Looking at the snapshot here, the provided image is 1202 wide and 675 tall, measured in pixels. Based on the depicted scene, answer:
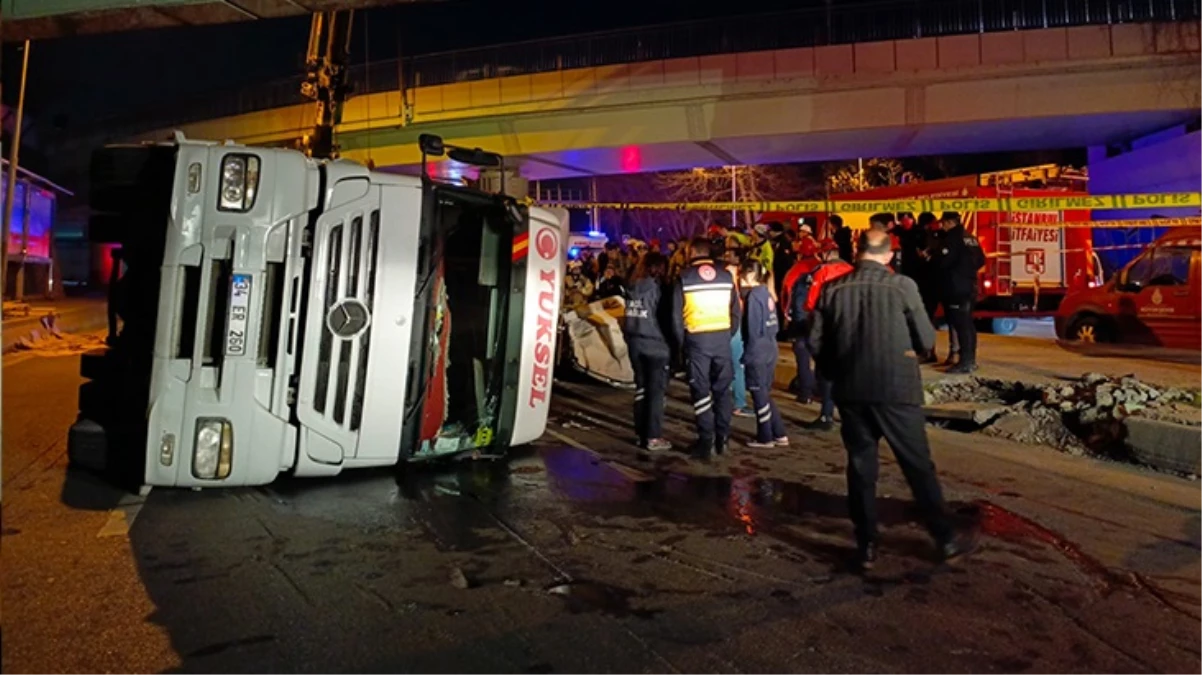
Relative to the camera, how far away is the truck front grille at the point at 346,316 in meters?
4.98

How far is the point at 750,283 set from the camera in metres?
7.60

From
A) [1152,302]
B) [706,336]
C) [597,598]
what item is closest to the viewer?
[597,598]

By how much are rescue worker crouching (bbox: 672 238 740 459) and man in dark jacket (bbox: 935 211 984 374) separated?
11.6ft

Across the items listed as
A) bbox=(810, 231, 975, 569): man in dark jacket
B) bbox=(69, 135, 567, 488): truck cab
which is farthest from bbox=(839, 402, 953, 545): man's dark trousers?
bbox=(69, 135, 567, 488): truck cab

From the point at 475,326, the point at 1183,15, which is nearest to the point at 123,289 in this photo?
the point at 475,326

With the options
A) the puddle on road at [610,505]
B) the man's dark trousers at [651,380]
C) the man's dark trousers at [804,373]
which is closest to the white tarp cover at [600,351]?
the man's dark trousers at [804,373]

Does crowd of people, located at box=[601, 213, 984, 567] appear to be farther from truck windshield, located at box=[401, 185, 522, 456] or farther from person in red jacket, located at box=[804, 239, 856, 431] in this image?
truck windshield, located at box=[401, 185, 522, 456]

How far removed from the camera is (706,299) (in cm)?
644

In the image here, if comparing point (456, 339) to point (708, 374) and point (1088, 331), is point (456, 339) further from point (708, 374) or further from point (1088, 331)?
point (1088, 331)

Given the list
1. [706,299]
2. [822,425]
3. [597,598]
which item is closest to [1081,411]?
[822,425]

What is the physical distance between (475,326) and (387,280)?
6.33 feet

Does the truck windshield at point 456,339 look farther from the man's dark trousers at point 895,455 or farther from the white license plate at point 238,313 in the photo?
the man's dark trousers at point 895,455

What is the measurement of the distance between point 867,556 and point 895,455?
21.2 inches

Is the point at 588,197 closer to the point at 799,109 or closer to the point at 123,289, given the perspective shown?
the point at 799,109
